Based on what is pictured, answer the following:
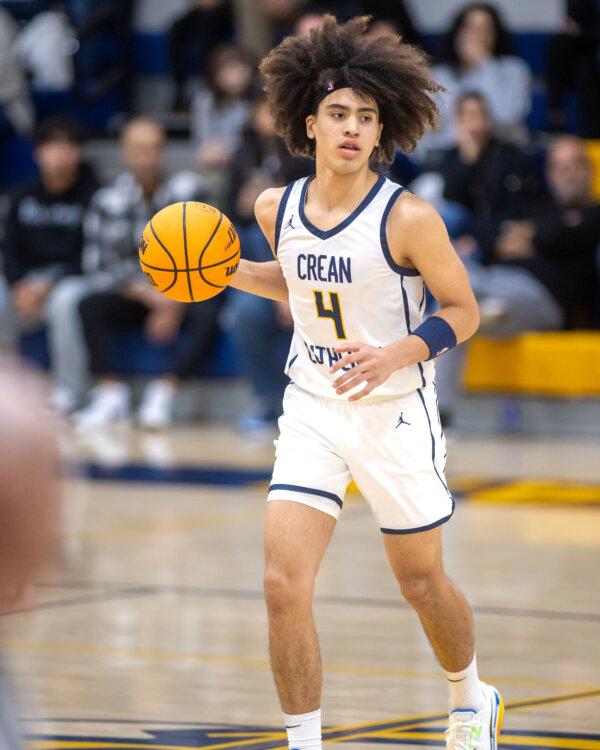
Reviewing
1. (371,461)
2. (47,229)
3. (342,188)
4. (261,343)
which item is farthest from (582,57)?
(371,461)

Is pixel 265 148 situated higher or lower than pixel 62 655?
higher

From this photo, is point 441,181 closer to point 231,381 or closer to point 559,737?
point 231,381

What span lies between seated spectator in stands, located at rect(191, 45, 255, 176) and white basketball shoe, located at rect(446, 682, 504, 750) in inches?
344

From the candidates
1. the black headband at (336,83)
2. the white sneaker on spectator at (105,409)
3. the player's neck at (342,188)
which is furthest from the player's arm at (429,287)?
the white sneaker on spectator at (105,409)

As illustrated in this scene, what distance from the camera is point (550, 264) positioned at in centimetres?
1102

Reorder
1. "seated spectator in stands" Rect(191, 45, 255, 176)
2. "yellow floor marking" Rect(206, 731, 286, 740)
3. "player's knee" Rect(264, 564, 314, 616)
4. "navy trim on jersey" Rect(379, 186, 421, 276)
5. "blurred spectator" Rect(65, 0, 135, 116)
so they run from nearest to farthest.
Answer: "player's knee" Rect(264, 564, 314, 616) < "navy trim on jersey" Rect(379, 186, 421, 276) < "yellow floor marking" Rect(206, 731, 286, 740) < "seated spectator in stands" Rect(191, 45, 255, 176) < "blurred spectator" Rect(65, 0, 135, 116)

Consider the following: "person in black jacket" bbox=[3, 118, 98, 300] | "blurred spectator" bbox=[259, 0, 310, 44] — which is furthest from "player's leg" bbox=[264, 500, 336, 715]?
"blurred spectator" bbox=[259, 0, 310, 44]

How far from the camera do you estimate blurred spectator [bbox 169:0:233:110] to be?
46.4 feet

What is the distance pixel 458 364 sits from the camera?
34.8 feet

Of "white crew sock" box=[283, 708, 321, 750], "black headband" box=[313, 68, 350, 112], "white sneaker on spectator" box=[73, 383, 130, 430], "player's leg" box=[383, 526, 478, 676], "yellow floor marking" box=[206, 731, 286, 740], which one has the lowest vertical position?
"white sneaker on spectator" box=[73, 383, 130, 430]

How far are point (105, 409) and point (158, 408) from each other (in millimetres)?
432

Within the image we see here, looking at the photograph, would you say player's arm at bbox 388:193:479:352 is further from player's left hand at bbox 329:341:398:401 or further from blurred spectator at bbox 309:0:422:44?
blurred spectator at bbox 309:0:422:44

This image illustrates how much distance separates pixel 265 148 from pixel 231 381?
1.86 m

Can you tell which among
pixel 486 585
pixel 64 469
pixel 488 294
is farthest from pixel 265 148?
pixel 64 469
